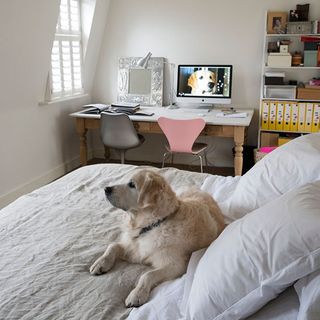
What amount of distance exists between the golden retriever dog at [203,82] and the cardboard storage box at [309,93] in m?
0.87

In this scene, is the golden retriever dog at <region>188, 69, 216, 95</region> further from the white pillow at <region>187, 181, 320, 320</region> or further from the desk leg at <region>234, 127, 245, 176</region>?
the white pillow at <region>187, 181, 320, 320</region>

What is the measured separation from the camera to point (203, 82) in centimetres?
421

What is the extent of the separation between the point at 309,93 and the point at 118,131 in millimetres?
1934

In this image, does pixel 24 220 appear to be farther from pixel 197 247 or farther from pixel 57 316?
pixel 197 247

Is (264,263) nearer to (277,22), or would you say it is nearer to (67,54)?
(277,22)

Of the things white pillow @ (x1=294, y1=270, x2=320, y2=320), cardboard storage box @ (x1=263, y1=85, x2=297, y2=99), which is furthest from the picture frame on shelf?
white pillow @ (x1=294, y1=270, x2=320, y2=320)

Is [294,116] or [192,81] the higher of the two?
[192,81]

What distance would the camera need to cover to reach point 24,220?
1679 mm

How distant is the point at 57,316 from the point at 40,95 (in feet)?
9.64

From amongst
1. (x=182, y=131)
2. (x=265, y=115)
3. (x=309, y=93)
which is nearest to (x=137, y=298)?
(x=182, y=131)

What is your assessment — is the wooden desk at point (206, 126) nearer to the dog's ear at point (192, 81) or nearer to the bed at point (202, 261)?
the dog's ear at point (192, 81)

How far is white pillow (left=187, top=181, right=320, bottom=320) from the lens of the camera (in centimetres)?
94

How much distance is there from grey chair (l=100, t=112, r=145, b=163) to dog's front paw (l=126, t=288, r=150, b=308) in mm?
2611

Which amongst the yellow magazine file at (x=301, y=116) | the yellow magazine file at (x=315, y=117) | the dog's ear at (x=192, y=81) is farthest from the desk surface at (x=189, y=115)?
the yellow magazine file at (x=315, y=117)
